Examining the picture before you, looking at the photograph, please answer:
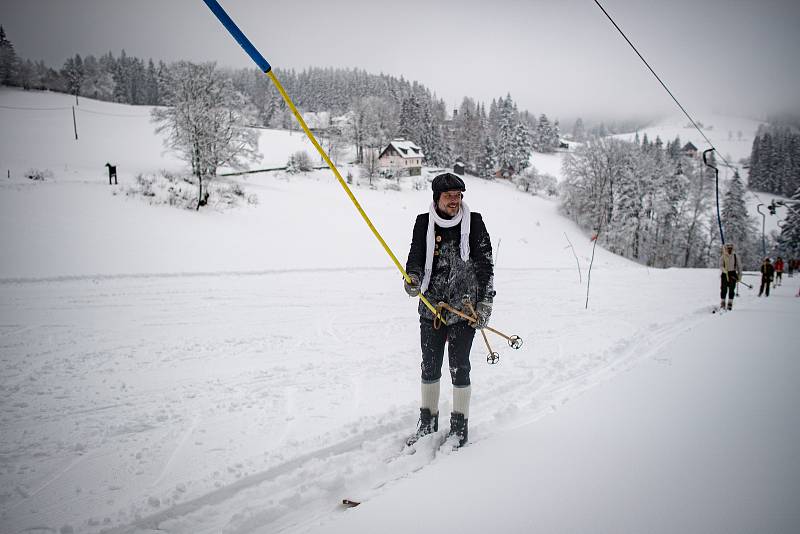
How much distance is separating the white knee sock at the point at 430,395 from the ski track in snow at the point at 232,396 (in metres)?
0.31

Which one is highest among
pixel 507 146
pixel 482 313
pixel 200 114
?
pixel 507 146

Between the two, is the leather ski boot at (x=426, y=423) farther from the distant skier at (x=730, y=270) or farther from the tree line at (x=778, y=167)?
the tree line at (x=778, y=167)

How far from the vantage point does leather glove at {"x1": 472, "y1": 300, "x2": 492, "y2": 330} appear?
3474 millimetres

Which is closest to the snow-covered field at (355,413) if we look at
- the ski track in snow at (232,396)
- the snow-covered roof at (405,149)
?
the ski track in snow at (232,396)

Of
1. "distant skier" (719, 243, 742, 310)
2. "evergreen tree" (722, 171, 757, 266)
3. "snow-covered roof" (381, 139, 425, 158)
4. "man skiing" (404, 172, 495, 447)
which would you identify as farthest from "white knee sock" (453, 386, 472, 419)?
"snow-covered roof" (381, 139, 425, 158)

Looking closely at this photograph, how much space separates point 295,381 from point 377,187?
4158cm

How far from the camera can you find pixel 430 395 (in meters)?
3.72

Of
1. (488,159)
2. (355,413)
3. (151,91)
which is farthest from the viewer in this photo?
(151,91)

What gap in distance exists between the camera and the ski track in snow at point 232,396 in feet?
9.91

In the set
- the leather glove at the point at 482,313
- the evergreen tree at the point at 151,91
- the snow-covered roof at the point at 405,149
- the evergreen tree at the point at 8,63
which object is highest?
the evergreen tree at the point at 151,91

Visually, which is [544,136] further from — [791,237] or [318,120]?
[791,237]

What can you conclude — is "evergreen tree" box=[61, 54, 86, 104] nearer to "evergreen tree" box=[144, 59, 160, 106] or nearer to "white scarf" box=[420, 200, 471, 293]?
"evergreen tree" box=[144, 59, 160, 106]

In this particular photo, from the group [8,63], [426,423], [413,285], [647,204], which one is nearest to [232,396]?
[426,423]

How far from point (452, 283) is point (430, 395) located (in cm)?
112
